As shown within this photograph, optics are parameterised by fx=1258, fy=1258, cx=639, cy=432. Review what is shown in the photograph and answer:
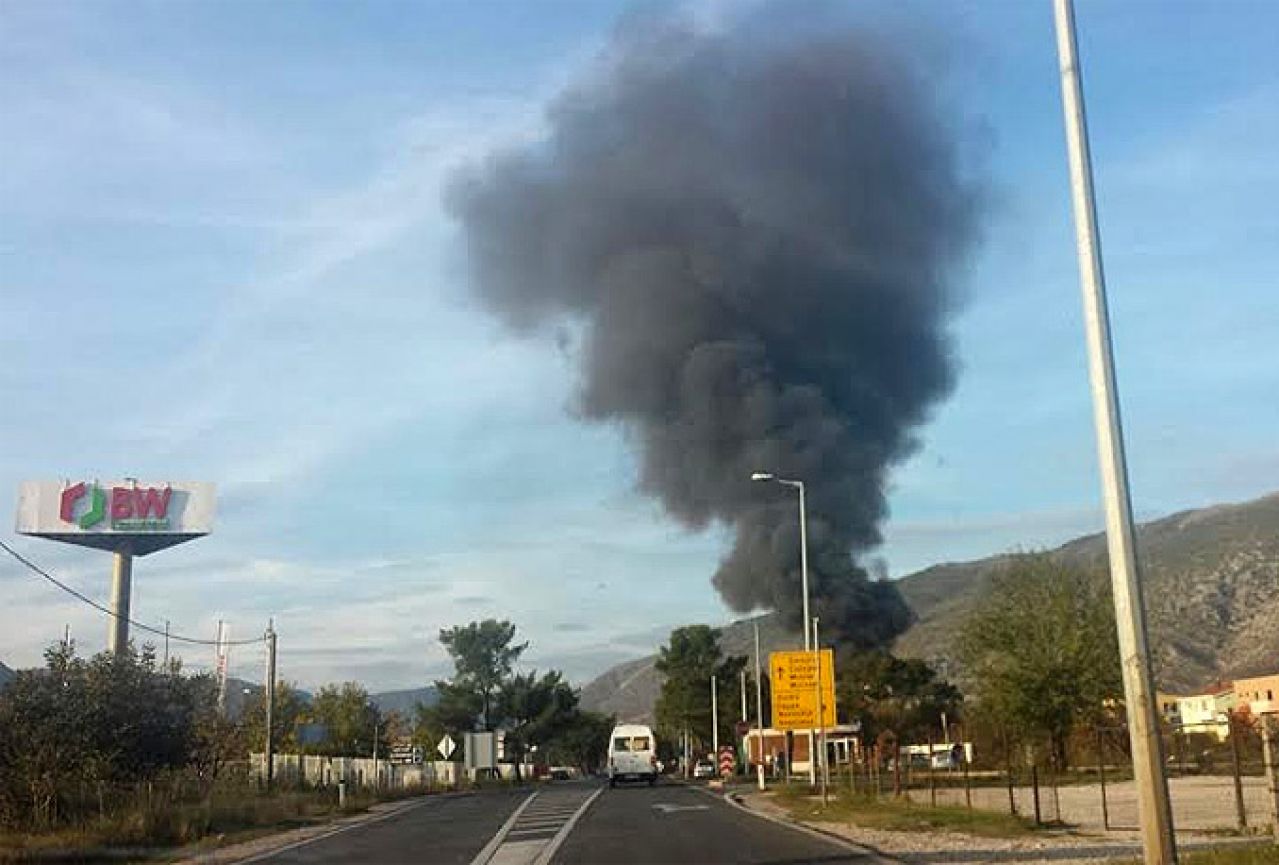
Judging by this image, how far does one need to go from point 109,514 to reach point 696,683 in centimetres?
5592

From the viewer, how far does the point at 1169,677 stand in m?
127

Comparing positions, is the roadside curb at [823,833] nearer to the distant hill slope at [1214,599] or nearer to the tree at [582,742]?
the tree at [582,742]

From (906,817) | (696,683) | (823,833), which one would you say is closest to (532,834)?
(823,833)

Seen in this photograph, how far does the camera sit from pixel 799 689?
38.4 meters

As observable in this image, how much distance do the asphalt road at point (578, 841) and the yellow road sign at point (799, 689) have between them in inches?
233

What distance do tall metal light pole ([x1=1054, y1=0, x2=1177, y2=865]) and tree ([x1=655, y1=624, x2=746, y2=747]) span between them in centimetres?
9852

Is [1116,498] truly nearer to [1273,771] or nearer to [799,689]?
[1273,771]

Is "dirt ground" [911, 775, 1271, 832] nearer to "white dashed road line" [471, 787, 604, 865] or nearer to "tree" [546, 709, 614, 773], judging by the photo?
"white dashed road line" [471, 787, 604, 865]

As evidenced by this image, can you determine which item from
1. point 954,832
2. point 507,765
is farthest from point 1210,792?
point 507,765

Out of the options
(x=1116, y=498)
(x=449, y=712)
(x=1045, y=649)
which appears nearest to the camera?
(x=1116, y=498)

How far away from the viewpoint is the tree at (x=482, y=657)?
106 meters

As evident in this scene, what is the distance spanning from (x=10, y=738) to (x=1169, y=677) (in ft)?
400

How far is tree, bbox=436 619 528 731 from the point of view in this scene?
4168 inches

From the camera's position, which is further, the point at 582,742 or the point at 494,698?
the point at 582,742
